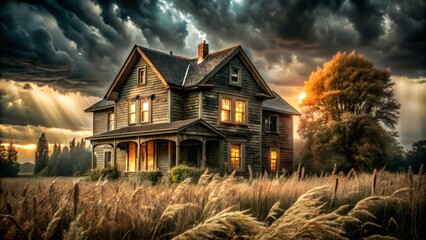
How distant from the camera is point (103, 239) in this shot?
3752 millimetres

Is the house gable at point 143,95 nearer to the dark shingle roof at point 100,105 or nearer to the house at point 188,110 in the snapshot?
the house at point 188,110

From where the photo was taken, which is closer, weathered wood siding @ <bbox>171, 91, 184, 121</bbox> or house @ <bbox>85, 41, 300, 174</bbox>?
house @ <bbox>85, 41, 300, 174</bbox>

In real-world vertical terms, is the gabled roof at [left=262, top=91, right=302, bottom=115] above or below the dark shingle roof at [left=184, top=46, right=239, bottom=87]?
below

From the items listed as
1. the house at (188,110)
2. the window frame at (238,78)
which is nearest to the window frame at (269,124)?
the house at (188,110)

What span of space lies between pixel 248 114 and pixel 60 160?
31213mm

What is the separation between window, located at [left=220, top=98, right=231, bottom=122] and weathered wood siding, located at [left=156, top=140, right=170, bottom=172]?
450cm

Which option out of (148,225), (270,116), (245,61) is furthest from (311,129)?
(148,225)

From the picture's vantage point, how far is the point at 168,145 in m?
23.7

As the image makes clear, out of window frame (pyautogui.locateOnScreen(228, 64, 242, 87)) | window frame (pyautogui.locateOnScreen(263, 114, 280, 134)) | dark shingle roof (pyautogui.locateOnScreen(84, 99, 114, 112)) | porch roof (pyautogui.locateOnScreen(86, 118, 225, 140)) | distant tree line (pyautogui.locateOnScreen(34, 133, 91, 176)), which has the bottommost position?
distant tree line (pyautogui.locateOnScreen(34, 133, 91, 176))

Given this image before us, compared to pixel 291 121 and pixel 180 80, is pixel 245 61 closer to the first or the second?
pixel 180 80

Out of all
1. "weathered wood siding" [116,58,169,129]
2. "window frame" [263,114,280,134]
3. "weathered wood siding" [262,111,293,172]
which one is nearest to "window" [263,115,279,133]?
"window frame" [263,114,280,134]

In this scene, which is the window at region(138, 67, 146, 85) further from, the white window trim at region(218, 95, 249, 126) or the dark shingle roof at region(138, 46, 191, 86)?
the white window trim at region(218, 95, 249, 126)

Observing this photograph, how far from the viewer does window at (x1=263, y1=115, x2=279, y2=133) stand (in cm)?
3156

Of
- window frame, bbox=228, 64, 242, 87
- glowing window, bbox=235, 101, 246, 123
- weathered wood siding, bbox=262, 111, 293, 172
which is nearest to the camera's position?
window frame, bbox=228, 64, 242, 87
